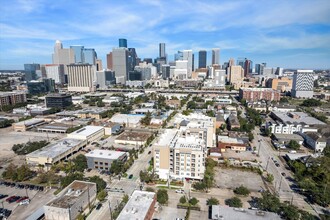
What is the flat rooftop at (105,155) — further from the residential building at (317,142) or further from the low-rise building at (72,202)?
the residential building at (317,142)

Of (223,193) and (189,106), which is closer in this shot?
(223,193)

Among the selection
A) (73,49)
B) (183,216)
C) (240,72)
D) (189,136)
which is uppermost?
(73,49)

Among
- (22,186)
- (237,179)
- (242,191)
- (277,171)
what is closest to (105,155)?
(22,186)

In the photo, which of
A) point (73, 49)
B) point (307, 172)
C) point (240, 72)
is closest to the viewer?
point (307, 172)

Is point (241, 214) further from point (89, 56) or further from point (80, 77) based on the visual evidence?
point (89, 56)

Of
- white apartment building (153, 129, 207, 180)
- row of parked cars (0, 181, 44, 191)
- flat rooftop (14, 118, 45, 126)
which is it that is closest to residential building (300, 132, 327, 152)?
white apartment building (153, 129, 207, 180)

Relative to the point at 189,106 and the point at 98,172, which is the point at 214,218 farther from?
the point at 189,106

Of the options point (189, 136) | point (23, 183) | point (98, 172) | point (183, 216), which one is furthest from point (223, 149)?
point (23, 183)
